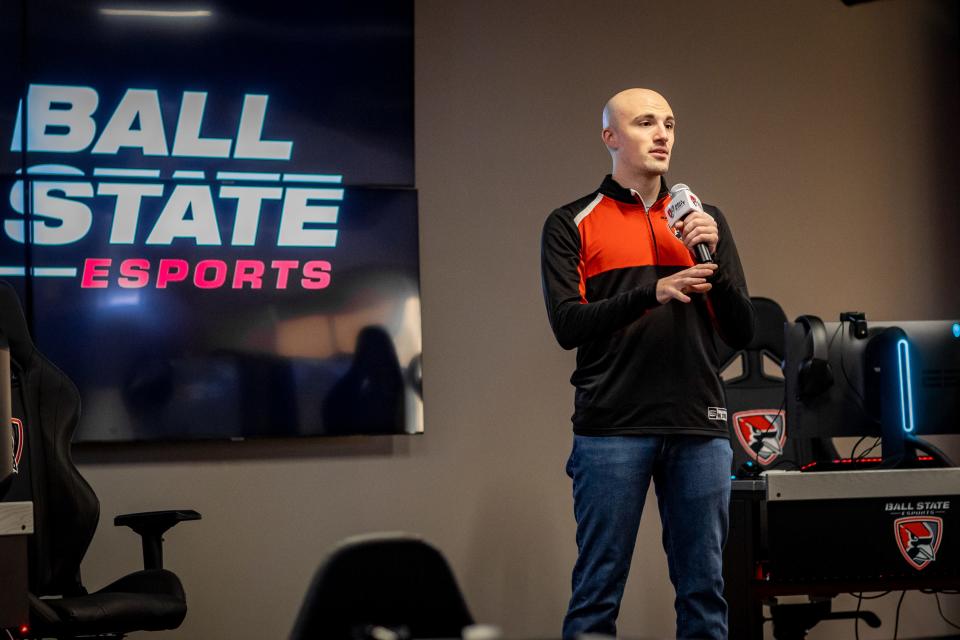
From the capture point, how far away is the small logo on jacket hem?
8.27 ft

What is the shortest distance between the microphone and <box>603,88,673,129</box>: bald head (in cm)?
27

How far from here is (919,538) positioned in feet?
9.26

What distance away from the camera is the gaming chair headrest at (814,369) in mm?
2930

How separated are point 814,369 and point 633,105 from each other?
90cm

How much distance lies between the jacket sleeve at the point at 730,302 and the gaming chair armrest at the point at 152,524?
5.38 feet

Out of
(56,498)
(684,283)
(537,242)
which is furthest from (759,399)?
(56,498)

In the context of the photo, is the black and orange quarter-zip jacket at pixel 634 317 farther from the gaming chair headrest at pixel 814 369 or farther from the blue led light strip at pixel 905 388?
the blue led light strip at pixel 905 388

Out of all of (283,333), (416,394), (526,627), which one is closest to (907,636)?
(526,627)

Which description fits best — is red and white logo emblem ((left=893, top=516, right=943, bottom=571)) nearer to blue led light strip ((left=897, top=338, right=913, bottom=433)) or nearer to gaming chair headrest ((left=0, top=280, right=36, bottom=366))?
blue led light strip ((left=897, top=338, right=913, bottom=433))

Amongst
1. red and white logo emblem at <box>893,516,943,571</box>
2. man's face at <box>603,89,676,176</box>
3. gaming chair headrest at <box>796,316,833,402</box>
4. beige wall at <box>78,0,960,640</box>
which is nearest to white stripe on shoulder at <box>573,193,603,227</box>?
man's face at <box>603,89,676,176</box>

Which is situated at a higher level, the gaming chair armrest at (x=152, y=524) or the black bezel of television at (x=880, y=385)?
the black bezel of television at (x=880, y=385)

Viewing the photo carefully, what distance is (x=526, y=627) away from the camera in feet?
13.5

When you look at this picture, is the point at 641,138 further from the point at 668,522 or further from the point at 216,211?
the point at 216,211

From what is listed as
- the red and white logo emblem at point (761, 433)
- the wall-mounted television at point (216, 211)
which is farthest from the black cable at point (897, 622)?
the wall-mounted television at point (216, 211)
